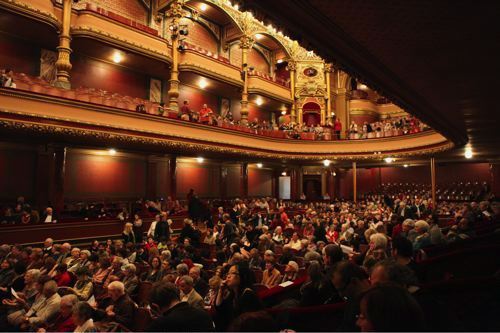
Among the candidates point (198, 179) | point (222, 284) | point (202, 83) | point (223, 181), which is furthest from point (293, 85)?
point (222, 284)

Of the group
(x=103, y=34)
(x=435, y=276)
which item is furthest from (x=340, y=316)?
(x=103, y=34)

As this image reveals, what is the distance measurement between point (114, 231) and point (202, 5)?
14163 millimetres

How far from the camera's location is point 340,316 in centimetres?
255

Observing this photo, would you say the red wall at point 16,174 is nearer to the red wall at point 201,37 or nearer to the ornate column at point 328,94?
the red wall at point 201,37

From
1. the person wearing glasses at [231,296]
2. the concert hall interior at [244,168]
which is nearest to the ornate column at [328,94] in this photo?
the concert hall interior at [244,168]

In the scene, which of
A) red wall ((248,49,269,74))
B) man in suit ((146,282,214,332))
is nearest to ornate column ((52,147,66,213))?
man in suit ((146,282,214,332))

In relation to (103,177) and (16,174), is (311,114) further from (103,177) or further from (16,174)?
(16,174)

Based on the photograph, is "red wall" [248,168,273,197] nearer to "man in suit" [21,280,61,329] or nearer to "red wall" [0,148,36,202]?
"red wall" [0,148,36,202]

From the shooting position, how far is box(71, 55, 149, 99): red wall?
50.4ft

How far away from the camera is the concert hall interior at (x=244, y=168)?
9.64ft

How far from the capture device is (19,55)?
13586 mm

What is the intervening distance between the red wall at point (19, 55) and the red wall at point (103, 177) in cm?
374

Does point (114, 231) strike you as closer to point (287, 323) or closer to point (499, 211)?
point (287, 323)

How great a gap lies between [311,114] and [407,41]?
2205cm
